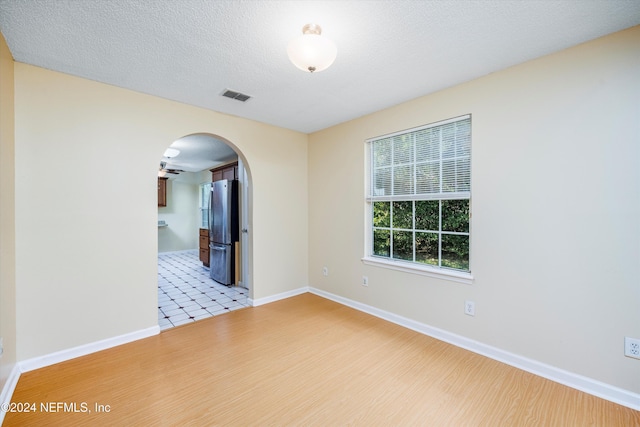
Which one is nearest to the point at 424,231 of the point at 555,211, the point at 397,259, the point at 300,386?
the point at 397,259

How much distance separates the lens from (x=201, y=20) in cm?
170

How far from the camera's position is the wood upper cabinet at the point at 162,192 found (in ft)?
25.3

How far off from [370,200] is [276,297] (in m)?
1.96

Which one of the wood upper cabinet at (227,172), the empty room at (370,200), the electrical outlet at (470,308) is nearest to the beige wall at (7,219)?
the empty room at (370,200)

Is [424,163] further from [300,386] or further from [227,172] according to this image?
[227,172]

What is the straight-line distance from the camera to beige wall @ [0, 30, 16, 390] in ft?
5.96

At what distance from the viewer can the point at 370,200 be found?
3.41 metres

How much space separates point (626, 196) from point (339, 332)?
2.58 meters

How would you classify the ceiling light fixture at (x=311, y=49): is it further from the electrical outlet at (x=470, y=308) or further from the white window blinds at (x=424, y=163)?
the electrical outlet at (x=470, y=308)

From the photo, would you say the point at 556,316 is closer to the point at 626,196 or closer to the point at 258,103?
the point at 626,196

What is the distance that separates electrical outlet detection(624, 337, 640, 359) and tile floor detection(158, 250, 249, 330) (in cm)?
365

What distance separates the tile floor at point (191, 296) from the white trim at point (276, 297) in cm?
15

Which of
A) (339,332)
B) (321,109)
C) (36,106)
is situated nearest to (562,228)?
(339,332)

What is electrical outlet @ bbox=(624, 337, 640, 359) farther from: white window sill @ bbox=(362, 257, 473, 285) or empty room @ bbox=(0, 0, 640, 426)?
white window sill @ bbox=(362, 257, 473, 285)
